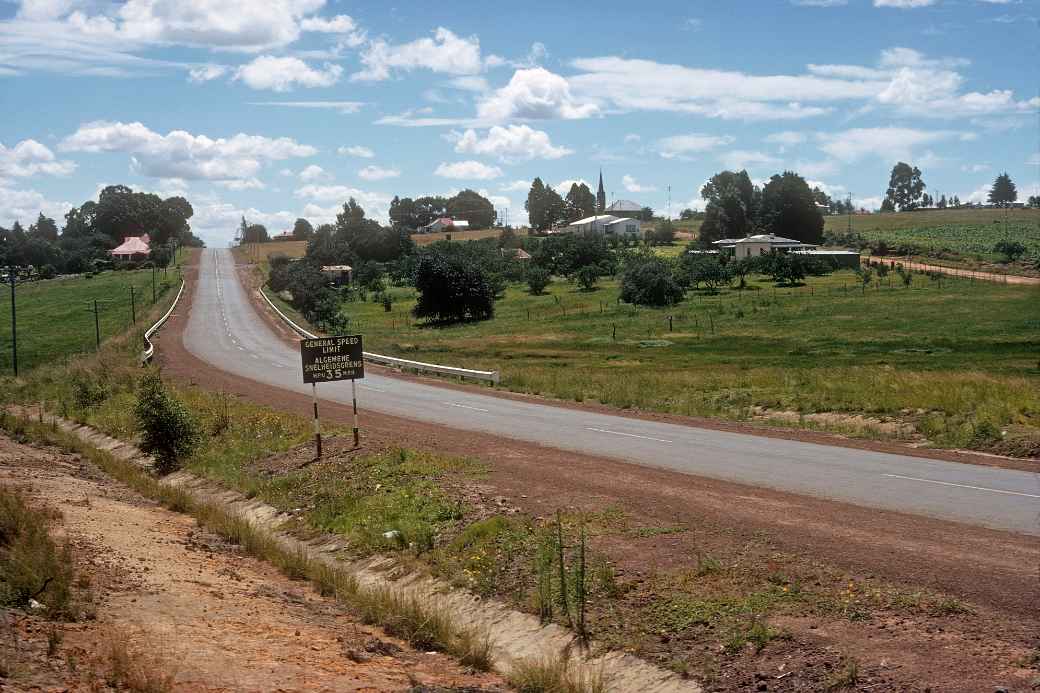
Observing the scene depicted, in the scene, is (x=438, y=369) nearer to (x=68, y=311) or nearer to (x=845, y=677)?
(x=845, y=677)

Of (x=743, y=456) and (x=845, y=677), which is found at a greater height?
(x=845, y=677)

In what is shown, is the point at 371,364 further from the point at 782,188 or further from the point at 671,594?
the point at 782,188

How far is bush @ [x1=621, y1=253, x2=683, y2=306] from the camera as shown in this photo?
283 feet

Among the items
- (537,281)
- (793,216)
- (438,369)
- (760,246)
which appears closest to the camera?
(438,369)

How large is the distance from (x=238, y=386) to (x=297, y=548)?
23.8 m

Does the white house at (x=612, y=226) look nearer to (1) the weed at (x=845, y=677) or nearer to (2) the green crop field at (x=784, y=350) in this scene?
(2) the green crop field at (x=784, y=350)

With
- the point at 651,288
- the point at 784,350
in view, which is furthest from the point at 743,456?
the point at 651,288

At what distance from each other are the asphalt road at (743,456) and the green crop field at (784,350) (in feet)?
11.0

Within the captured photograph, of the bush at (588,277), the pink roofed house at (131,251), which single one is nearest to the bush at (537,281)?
the bush at (588,277)

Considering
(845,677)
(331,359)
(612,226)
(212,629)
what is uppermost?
(612,226)

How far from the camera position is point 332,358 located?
893 inches

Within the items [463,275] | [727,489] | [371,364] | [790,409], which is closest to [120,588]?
[727,489]

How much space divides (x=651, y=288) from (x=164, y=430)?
64.8m

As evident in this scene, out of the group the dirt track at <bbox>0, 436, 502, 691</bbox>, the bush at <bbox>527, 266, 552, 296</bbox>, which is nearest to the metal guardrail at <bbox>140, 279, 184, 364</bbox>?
the dirt track at <bbox>0, 436, 502, 691</bbox>
